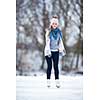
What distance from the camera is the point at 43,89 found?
3.54 meters

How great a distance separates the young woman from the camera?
11.7 ft

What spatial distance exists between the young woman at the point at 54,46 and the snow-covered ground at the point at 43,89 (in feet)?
0.28

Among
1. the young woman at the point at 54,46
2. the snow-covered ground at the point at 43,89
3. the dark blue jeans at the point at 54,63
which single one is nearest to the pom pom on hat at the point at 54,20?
the young woman at the point at 54,46

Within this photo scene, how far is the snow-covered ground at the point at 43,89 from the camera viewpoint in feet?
11.6

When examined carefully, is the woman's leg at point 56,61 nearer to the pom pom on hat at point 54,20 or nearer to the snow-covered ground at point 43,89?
the snow-covered ground at point 43,89

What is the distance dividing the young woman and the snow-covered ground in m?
0.09

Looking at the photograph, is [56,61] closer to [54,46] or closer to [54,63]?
[54,63]

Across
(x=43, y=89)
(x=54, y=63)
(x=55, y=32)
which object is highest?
(x=55, y=32)

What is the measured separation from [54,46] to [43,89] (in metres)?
0.54

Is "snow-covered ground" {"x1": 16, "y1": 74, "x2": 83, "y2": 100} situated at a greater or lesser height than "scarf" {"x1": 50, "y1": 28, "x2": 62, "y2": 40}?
lesser

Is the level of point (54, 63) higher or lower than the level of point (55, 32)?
lower

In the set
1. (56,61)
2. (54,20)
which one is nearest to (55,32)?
(54,20)

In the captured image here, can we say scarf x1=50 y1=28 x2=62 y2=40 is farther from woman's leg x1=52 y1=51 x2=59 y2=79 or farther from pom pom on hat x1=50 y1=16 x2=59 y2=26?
woman's leg x1=52 y1=51 x2=59 y2=79

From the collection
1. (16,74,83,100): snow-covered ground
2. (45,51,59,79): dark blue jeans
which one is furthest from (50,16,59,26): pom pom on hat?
(16,74,83,100): snow-covered ground
